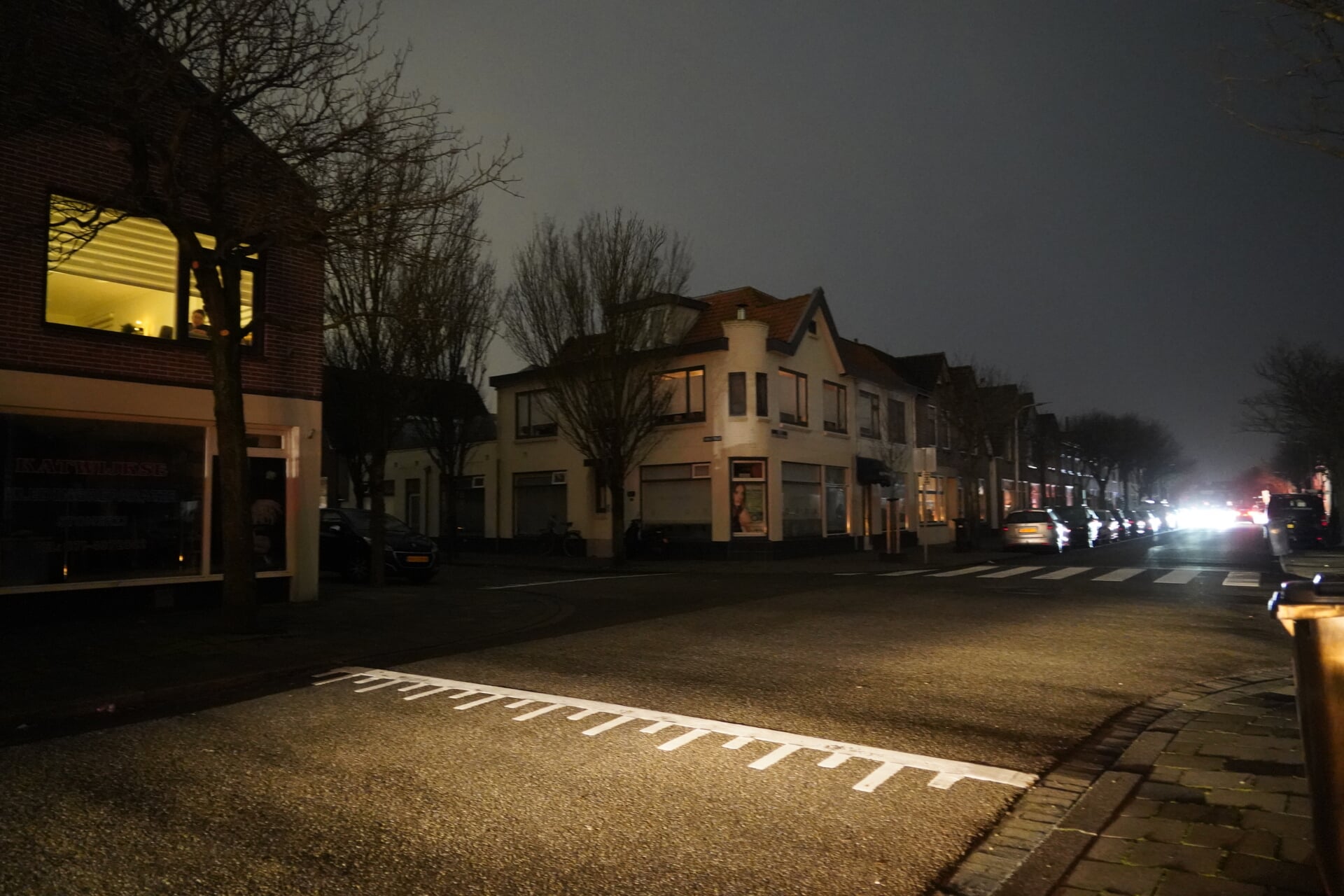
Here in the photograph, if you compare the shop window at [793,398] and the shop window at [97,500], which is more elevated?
the shop window at [793,398]

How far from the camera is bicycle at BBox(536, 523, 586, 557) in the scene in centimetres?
2989

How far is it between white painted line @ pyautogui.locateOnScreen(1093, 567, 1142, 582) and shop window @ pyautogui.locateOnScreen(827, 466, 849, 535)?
37.6 ft

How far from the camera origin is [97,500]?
11.7 meters

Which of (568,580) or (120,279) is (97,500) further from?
(568,580)

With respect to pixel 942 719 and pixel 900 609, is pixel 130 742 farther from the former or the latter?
pixel 900 609

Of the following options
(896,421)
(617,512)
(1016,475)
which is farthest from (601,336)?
(1016,475)

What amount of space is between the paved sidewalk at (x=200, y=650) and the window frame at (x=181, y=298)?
11.7 feet

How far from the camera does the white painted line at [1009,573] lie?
1925 cm

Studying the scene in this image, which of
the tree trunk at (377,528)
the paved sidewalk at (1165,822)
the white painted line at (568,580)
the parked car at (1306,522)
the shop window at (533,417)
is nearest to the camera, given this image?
the paved sidewalk at (1165,822)

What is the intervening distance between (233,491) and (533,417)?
22534 millimetres

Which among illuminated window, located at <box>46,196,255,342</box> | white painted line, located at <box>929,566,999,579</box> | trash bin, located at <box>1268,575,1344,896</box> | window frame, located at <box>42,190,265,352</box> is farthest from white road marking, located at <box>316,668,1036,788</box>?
white painted line, located at <box>929,566,999,579</box>

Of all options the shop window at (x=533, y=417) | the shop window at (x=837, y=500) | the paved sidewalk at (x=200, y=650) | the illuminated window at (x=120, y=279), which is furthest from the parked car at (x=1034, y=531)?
the illuminated window at (x=120, y=279)

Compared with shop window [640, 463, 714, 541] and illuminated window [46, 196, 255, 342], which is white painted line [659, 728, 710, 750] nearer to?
illuminated window [46, 196, 255, 342]

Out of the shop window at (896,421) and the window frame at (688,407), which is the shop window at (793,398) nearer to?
the window frame at (688,407)
